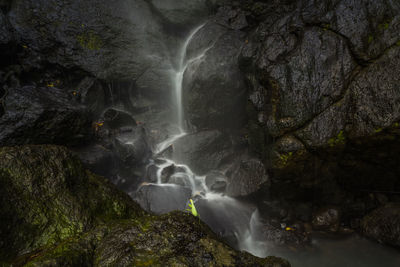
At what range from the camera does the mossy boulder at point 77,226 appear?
5.08ft

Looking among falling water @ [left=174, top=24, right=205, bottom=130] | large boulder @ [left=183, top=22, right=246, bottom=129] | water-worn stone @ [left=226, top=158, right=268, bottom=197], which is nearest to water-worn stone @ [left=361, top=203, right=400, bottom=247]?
water-worn stone @ [left=226, top=158, right=268, bottom=197]

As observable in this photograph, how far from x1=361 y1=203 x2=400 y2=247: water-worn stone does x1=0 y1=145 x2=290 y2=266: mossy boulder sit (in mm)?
6067

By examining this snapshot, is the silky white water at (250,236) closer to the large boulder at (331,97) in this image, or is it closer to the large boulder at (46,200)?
the large boulder at (331,97)

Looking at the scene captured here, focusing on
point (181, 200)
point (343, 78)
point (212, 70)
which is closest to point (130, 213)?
point (181, 200)

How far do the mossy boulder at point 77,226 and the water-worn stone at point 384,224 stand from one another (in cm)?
607

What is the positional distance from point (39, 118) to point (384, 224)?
33.5 feet

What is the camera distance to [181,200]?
23.3ft

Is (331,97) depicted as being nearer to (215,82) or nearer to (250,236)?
(215,82)

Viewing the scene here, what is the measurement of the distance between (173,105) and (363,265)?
10009mm

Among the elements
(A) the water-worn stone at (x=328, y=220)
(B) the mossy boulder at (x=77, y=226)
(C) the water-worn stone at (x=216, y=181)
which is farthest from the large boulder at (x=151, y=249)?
(C) the water-worn stone at (x=216, y=181)

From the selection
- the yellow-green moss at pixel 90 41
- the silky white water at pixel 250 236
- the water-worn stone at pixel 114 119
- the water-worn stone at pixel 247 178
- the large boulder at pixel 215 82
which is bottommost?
the silky white water at pixel 250 236

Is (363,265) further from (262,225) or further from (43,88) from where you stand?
(43,88)

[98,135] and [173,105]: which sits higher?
[173,105]

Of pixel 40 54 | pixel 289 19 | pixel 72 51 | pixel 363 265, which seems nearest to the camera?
pixel 363 265
